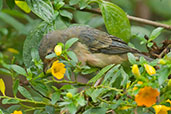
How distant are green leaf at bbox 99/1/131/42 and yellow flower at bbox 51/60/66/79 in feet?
2.57

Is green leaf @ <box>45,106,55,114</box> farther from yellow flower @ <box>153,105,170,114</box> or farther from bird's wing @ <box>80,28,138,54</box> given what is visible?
bird's wing @ <box>80,28,138,54</box>

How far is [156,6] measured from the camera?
15.4 feet

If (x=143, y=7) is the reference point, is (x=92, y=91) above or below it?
below

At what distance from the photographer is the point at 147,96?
1.50 meters

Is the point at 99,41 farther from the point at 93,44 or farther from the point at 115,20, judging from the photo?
the point at 115,20

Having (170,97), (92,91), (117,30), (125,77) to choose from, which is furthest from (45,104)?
(117,30)

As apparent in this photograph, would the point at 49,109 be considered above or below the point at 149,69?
below

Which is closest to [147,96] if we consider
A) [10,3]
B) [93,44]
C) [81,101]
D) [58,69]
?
[81,101]

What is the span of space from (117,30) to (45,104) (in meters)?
0.93

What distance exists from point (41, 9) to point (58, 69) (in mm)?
439

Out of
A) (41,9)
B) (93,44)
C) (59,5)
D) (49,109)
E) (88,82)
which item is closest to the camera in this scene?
(88,82)

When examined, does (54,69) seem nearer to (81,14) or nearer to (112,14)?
(112,14)

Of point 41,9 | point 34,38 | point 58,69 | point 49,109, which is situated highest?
point 41,9

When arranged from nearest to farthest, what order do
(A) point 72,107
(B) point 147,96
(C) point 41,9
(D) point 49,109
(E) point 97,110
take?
1. (B) point 147,96
2. (A) point 72,107
3. (E) point 97,110
4. (D) point 49,109
5. (C) point 41,9
